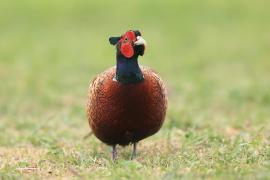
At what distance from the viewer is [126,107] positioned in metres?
6.38

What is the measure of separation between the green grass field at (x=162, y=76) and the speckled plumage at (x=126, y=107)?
275 mm

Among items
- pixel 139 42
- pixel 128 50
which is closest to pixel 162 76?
pixel 128 50

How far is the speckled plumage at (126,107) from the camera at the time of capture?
20.9ft

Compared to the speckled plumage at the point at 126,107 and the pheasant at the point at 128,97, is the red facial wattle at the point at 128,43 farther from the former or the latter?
the speckled plumage at the point at 126,107

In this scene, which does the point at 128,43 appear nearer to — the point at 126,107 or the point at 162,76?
the point at 126,107

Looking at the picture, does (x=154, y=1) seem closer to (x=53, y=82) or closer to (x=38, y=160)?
(x=53, y=82)

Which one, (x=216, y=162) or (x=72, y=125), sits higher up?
(x=72, y=125)

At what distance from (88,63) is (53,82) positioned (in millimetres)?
3409

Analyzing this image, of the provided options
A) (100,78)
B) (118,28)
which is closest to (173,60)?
(118,28)

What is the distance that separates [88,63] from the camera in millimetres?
16125

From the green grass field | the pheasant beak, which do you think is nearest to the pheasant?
the pheasant beak

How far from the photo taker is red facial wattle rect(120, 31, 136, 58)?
6395 mm

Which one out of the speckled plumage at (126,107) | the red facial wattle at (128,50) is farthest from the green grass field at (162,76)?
the red facial wattle at (128,50)

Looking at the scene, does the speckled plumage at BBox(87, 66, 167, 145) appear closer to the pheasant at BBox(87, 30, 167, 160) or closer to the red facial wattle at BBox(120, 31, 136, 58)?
the pheasant at BBox(87, 30, 167, 160)
